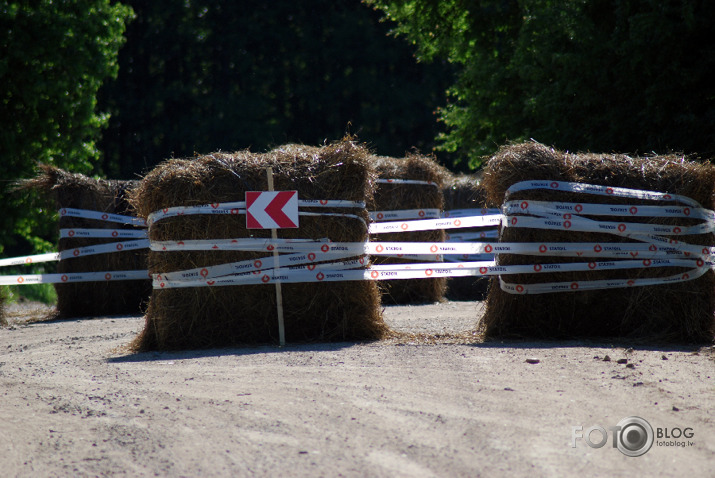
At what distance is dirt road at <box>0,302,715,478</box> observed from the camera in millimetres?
4480

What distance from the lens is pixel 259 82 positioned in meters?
34.8

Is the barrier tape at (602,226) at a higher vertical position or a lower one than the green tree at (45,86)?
lower

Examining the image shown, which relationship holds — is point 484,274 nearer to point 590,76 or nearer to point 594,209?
point 594,209

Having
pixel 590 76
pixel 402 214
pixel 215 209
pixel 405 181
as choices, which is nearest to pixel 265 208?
pixel 215 209

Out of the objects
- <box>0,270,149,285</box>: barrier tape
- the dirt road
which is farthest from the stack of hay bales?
the dirt road

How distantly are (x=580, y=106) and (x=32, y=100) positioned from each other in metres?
12.4

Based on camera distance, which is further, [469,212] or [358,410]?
[469,212]

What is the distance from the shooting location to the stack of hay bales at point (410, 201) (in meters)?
14.5

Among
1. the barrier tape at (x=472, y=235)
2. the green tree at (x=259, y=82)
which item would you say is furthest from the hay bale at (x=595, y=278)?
the green tree at (x=259, y=82)

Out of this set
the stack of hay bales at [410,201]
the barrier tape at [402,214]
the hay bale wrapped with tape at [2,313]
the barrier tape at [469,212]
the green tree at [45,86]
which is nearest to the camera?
the hay bale wrapped with tape at [2,313]

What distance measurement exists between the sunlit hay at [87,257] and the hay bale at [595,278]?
7.54 meters

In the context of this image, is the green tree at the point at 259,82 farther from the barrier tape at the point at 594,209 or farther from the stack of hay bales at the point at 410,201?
the barrier tape at the point at 594,209

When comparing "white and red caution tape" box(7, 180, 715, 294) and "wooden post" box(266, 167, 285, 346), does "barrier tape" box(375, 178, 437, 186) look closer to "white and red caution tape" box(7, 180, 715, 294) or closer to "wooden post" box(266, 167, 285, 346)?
"white and red caution tape" box(7, 180, 715, 294)

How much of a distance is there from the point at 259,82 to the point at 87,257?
22.3 meters
